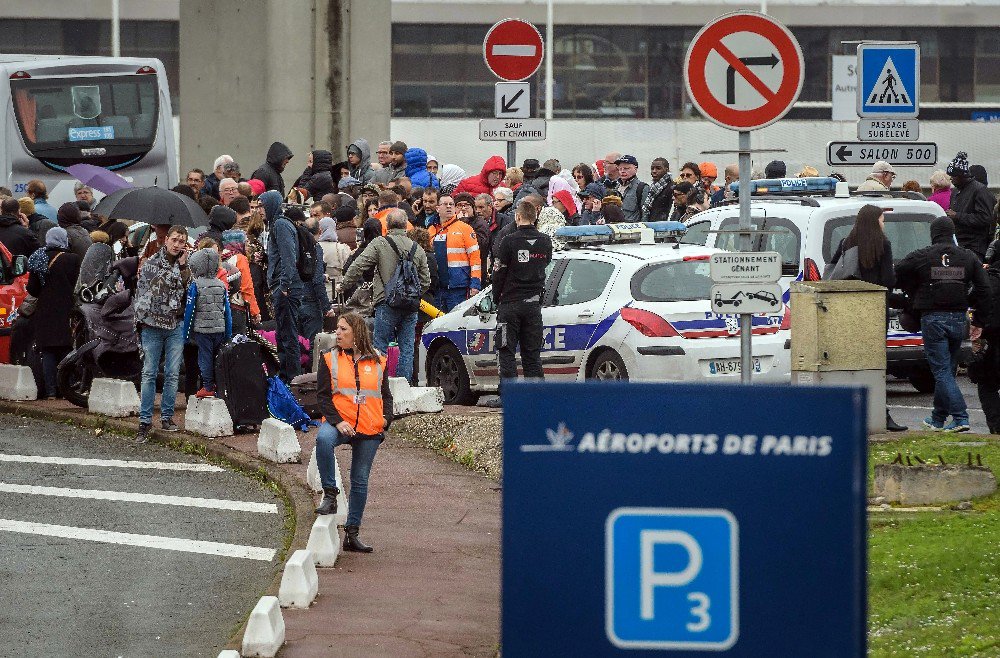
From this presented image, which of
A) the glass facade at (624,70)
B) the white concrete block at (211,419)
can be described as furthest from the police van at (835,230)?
the glass facade at (624,70)

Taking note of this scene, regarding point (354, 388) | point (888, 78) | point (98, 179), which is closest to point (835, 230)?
point (888, 78)

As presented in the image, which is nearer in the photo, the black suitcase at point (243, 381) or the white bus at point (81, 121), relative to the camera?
the black suitcase at point (243, 381)

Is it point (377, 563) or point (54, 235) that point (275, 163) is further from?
point (377, 563)

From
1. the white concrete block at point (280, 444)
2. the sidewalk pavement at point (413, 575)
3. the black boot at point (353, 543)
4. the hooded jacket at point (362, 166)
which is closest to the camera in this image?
the sidewalk pavement at point (413, 575)

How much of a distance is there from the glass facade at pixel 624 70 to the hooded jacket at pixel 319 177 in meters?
20.9

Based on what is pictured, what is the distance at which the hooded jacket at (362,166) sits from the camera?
22797mm

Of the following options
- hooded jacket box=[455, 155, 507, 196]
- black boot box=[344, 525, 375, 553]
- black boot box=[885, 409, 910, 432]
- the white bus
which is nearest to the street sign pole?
black boot box=[344, 525, 375, 553]

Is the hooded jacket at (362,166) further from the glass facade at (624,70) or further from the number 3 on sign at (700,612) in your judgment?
the glass facade at (624,70)

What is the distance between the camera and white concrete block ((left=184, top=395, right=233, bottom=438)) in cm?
1531

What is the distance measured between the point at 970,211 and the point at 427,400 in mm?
8332

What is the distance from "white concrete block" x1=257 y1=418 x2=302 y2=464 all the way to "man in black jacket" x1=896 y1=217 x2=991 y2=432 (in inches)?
193

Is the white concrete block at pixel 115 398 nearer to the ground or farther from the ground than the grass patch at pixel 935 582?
farther from the ground

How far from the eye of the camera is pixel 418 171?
22797 mm

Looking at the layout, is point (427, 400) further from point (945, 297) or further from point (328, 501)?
point (328, 501)
